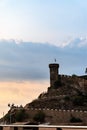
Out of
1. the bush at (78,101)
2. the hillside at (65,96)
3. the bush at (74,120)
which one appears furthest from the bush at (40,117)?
the bush at (78,101)

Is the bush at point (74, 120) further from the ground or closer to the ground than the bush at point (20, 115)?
closer to the ground

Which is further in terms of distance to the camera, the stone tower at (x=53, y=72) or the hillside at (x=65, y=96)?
the stone tower at (x=53, y=72)

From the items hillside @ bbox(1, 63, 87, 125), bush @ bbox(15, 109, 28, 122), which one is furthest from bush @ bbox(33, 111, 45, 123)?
bush @ bbox(15, 109, 28, 122)

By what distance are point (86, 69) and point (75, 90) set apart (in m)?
12.1

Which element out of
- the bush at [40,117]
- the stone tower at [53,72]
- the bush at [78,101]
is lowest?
the bush at [40,117]

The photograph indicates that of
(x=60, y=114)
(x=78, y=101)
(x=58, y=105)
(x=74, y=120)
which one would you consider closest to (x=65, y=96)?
(x=58, y=105)

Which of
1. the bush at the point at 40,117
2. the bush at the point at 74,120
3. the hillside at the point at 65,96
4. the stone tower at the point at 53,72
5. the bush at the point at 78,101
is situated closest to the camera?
the bush at the point at 74,120

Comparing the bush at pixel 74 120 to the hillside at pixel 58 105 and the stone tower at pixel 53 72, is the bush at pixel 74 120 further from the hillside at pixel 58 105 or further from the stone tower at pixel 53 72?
the stone tower at pixel 53 72

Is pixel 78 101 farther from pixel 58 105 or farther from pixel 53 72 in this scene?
pixel 53 72

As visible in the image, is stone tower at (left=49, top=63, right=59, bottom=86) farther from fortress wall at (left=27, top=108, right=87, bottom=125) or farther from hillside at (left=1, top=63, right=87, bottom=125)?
fortress wall at (left=27, top=108, right=87, bottom=125)

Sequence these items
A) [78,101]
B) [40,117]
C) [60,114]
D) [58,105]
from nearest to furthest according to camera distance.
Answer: [40,117] → [60,114] → [78,101] → [58,105]

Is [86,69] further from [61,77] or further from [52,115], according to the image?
[52,115]

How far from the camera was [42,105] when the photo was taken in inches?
3167

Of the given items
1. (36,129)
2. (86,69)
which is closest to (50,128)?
(36,129)
